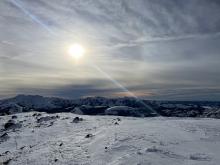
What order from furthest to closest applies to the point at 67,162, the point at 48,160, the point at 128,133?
the point at 128,133, the point at 48,160, the point at 67,162

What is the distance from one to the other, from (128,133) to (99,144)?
3550mm

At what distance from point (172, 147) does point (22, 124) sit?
1530 inches

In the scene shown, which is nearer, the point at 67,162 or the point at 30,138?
the point at 67,162

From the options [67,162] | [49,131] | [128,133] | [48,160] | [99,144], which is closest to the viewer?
[67,162]

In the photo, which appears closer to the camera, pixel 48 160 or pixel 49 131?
pixel 48 160

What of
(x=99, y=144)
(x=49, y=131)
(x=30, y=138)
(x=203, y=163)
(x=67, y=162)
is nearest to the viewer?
(x=203, y=163)

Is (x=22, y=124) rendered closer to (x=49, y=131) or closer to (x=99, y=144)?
(x=49, y=131)

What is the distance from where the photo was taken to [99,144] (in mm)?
23859

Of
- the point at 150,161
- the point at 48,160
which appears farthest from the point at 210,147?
the point at 48,160

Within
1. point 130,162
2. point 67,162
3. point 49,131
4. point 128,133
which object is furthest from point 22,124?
point 130,162

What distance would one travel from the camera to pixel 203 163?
16.3m

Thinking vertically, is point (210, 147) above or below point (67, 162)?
above

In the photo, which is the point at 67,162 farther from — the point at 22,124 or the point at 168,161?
the point at 22,124

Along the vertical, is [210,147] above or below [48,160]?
above
